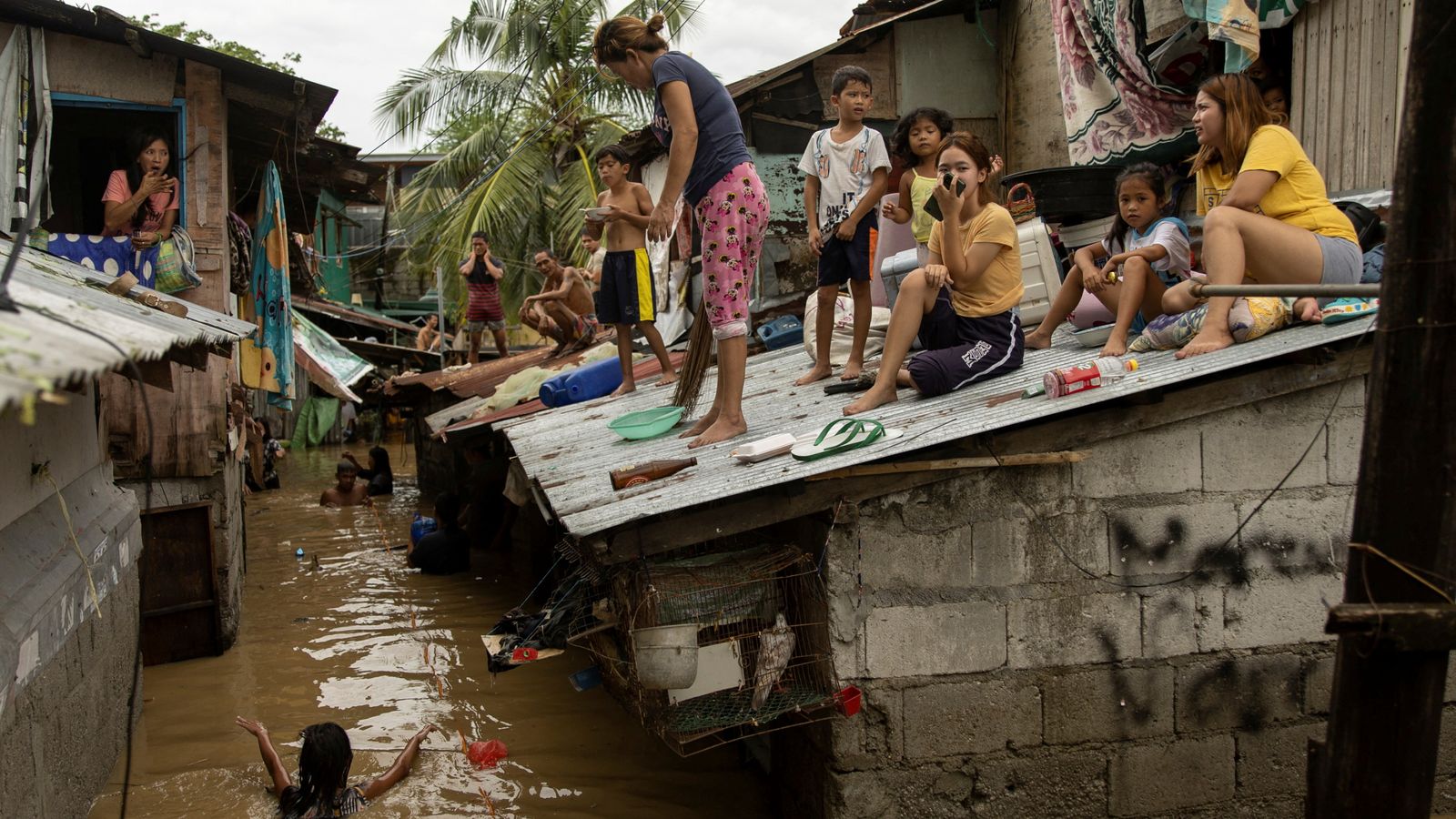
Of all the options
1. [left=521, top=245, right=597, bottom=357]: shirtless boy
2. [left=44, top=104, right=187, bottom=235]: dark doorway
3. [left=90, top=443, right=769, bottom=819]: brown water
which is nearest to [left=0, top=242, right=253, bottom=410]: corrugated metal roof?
[left=90, top=443, right=769, bottom=819]: brown water

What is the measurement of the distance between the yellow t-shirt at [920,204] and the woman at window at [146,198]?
16.3ft

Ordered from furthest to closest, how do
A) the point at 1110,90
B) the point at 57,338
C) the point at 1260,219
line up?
the point at 1110,90, the point at 1260,219, the point at 57,338

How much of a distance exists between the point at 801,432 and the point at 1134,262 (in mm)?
1801

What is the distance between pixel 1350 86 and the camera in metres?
6.16

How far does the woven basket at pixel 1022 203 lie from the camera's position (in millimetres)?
7051

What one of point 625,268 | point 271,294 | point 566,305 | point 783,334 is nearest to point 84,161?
point 271,294

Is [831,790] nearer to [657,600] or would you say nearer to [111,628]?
[657,600]

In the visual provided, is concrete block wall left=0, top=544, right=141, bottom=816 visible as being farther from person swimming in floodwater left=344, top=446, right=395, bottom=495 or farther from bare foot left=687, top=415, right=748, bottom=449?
person swimming in floodwater left=344, top=446, right=395, bottom=495

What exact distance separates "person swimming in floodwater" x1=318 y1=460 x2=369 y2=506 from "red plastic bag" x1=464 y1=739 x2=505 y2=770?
968 cm

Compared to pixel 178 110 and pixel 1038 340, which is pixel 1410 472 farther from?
pixel 178 110

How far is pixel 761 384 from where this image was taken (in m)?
7.07

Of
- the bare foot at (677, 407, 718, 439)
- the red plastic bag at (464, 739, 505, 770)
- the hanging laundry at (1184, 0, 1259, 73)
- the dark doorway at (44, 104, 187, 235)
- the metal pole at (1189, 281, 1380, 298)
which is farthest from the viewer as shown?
the dark doorway at (44, 104, 187, 235)

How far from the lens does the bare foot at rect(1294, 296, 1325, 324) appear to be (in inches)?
A: 182

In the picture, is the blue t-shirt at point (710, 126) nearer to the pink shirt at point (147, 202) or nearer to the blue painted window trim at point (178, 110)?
the pink shirt at point (147, 202)
